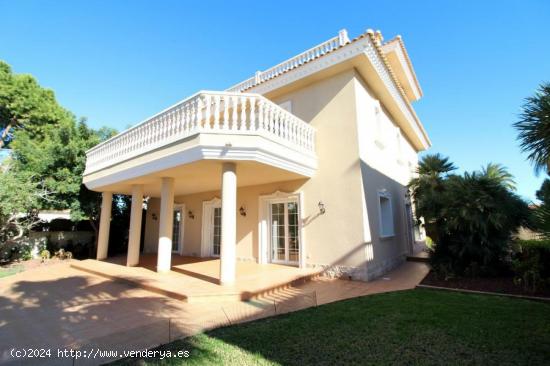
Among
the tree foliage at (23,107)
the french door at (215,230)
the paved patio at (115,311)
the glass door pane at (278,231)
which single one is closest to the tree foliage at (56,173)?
the paved patio at (115,311)

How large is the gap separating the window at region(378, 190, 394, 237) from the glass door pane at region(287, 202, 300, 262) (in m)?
3.37

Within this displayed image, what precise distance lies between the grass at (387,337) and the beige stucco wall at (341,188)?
2.92 metres

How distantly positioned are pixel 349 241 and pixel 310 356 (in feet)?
17.6

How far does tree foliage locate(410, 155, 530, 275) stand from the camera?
7.93 meters

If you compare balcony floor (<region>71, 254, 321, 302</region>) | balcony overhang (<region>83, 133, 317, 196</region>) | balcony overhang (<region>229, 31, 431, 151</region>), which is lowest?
balcony floor (<region>71, 254, 321, 302</region>)

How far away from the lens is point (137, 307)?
5816 millimetres

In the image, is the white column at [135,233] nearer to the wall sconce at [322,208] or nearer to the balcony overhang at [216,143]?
the balcony overhang at [216,143]

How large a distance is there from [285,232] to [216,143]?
15.2ft

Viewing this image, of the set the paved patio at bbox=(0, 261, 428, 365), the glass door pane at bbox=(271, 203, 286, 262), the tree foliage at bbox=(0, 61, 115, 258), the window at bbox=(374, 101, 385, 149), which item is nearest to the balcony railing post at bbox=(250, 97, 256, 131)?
the glass door pane at bbox=(271, 203, 286, 262)

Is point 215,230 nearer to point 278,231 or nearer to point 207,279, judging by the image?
point 278,231

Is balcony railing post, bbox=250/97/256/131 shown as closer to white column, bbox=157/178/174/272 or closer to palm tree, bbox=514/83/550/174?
white column, bbox=157/178/174/272

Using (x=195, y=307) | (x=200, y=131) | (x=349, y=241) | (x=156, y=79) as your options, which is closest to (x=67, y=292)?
(x=195, y=307)

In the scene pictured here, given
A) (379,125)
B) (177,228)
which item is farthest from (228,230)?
(177,228)

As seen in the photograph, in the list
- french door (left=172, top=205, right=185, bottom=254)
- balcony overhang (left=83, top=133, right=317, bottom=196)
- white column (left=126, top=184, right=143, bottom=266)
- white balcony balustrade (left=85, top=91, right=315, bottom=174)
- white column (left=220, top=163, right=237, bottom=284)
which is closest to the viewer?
white column (left=220, top=163, right=237, bottom=284)
